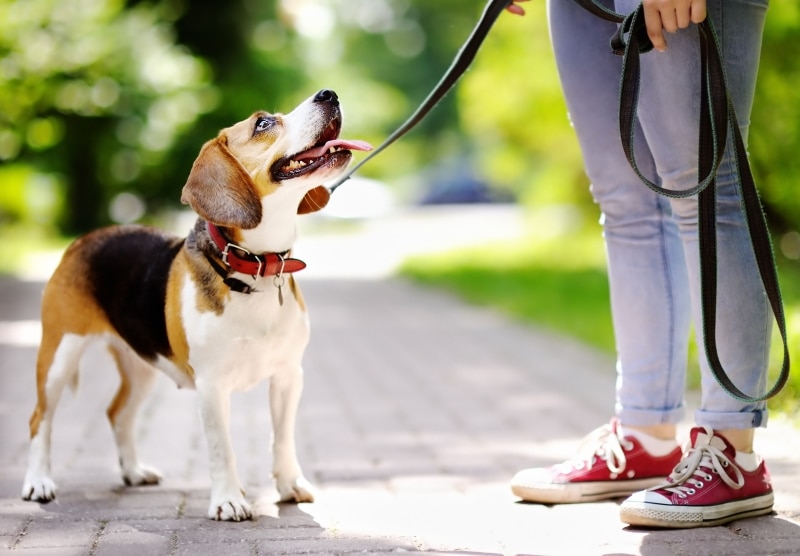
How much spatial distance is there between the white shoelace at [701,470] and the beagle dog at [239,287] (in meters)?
1.28

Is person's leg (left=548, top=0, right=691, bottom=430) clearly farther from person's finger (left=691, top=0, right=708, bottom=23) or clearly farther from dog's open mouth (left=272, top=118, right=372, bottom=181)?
dog's open mouth (left=272, top=118, right=372, bottom=181)

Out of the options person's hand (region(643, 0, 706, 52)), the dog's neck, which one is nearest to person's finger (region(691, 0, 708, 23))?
person's hand (region(643, 0, 706, 52))

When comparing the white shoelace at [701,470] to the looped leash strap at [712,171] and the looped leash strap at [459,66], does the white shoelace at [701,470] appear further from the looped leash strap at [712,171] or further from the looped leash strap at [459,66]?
the looped leash strap at [459,66]

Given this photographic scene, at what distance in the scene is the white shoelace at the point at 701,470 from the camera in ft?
10.4

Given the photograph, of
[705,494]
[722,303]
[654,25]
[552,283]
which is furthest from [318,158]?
[552,283]

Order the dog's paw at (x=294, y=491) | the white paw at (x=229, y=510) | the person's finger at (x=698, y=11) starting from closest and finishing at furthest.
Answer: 1. the person's finger at (x=698, y=11)
2. the white paw at (x=229, y=510)
3. the dog's paw at (x=294, y=491)

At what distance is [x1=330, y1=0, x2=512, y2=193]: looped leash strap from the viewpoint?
3752mm

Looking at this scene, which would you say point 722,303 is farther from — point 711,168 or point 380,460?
point 380,460

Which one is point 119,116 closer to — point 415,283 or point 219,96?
point 219,96

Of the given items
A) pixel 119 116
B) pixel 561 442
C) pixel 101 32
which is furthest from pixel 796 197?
pixel 119 116

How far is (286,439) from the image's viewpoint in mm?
3750

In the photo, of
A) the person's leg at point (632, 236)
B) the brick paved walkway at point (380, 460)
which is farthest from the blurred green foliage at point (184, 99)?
the person's leg at point (632, 236)

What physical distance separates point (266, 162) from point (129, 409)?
1336mm

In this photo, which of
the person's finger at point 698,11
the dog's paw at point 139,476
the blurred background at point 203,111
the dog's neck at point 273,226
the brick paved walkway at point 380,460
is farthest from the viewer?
the blurred background at point 203,111
